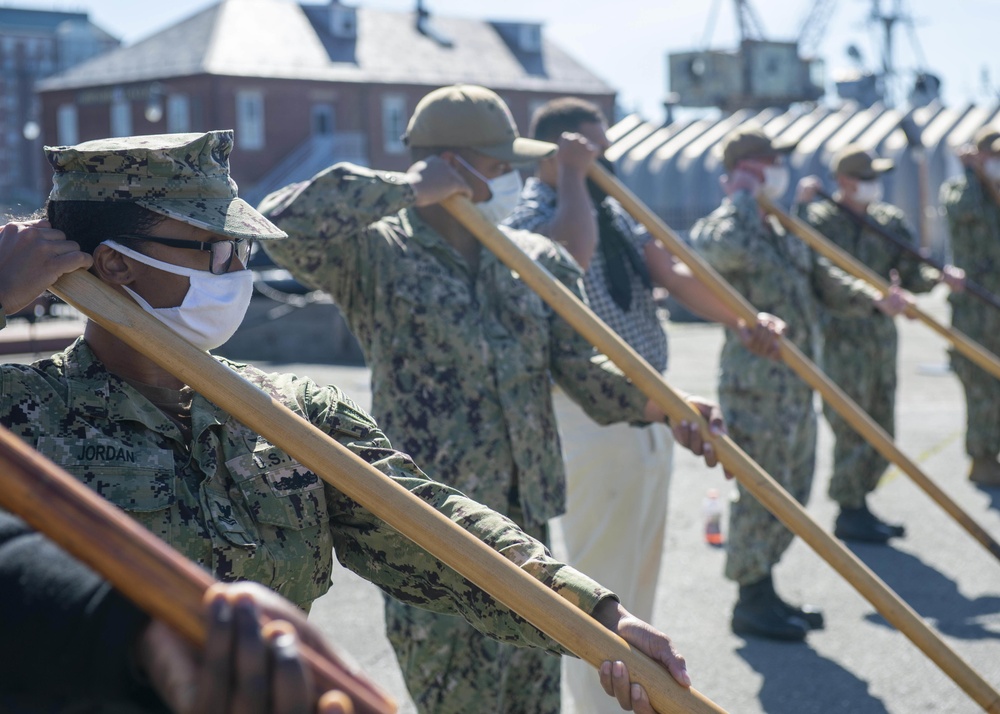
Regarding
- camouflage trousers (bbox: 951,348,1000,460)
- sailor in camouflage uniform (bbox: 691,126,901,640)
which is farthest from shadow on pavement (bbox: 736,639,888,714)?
camouflage trousers (bbox: 951,348,1000,460)

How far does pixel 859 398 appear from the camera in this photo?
659cm

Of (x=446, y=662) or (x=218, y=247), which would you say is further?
(x=446, y=662)

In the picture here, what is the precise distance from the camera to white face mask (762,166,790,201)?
539 cm

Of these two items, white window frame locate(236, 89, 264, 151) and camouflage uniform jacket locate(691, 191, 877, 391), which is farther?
white window frame locate(236, 89, 264, 151)

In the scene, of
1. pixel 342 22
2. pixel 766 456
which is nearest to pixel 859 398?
pixel 766 456

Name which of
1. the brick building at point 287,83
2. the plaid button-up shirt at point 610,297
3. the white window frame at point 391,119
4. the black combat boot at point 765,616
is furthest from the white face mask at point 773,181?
the white window frame at point 391,119

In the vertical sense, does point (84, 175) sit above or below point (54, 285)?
above

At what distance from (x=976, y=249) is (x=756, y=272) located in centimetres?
321

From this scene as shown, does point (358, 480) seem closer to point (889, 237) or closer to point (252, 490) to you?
point (252, 490)

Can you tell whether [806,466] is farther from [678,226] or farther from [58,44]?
[58,44]

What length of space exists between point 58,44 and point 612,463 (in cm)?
6453

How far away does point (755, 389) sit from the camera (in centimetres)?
503

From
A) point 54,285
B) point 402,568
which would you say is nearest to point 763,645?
point 402,568

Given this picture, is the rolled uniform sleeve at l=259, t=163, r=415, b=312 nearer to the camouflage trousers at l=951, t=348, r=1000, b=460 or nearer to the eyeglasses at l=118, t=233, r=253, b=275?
the eyeglasses at l=118, t=233, r=253, b=275
